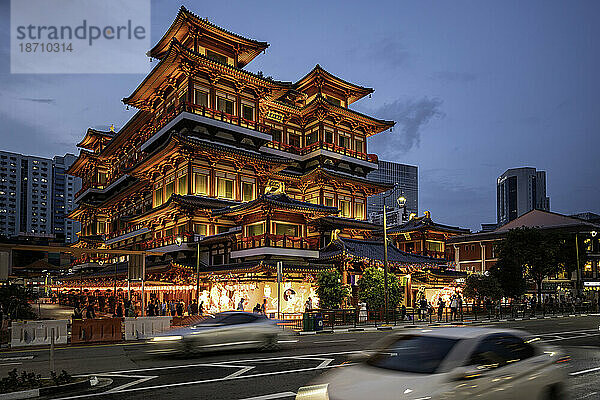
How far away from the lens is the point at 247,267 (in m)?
37.9

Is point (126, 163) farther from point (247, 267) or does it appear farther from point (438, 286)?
point (438, 286)

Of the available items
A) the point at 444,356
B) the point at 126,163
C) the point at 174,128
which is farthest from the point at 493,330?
the point at 126,163

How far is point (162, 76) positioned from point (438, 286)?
34687 millimetres

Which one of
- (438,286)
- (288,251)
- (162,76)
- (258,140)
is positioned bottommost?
(438,286)

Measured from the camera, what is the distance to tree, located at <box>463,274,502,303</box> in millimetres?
43531

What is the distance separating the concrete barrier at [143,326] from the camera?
23.6 meters

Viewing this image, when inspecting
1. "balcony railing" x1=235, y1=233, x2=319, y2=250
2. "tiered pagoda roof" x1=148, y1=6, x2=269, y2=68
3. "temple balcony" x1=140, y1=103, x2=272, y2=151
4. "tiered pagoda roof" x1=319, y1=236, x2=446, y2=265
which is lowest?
"tiered pagoda roof" x1=319, y1=236, x2=446, y2=265

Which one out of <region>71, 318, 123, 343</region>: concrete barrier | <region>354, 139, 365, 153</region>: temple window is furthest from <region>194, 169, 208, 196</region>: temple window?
<region>71, 318, 123, 343</region>: concrete barrier

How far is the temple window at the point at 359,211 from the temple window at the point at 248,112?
16.2 metres

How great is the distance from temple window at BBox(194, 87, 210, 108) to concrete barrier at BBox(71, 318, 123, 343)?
2777 cm

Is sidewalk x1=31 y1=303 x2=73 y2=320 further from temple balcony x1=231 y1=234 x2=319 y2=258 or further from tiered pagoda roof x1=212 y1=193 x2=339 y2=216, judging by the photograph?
tiered pagoda roof x1=212 y1=193 x2=339 y2=216

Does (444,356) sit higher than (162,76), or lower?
lower

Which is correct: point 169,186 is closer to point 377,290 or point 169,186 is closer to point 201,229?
point 201,229

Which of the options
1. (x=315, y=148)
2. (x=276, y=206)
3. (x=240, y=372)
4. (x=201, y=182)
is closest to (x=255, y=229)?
(x=276, y=206)
